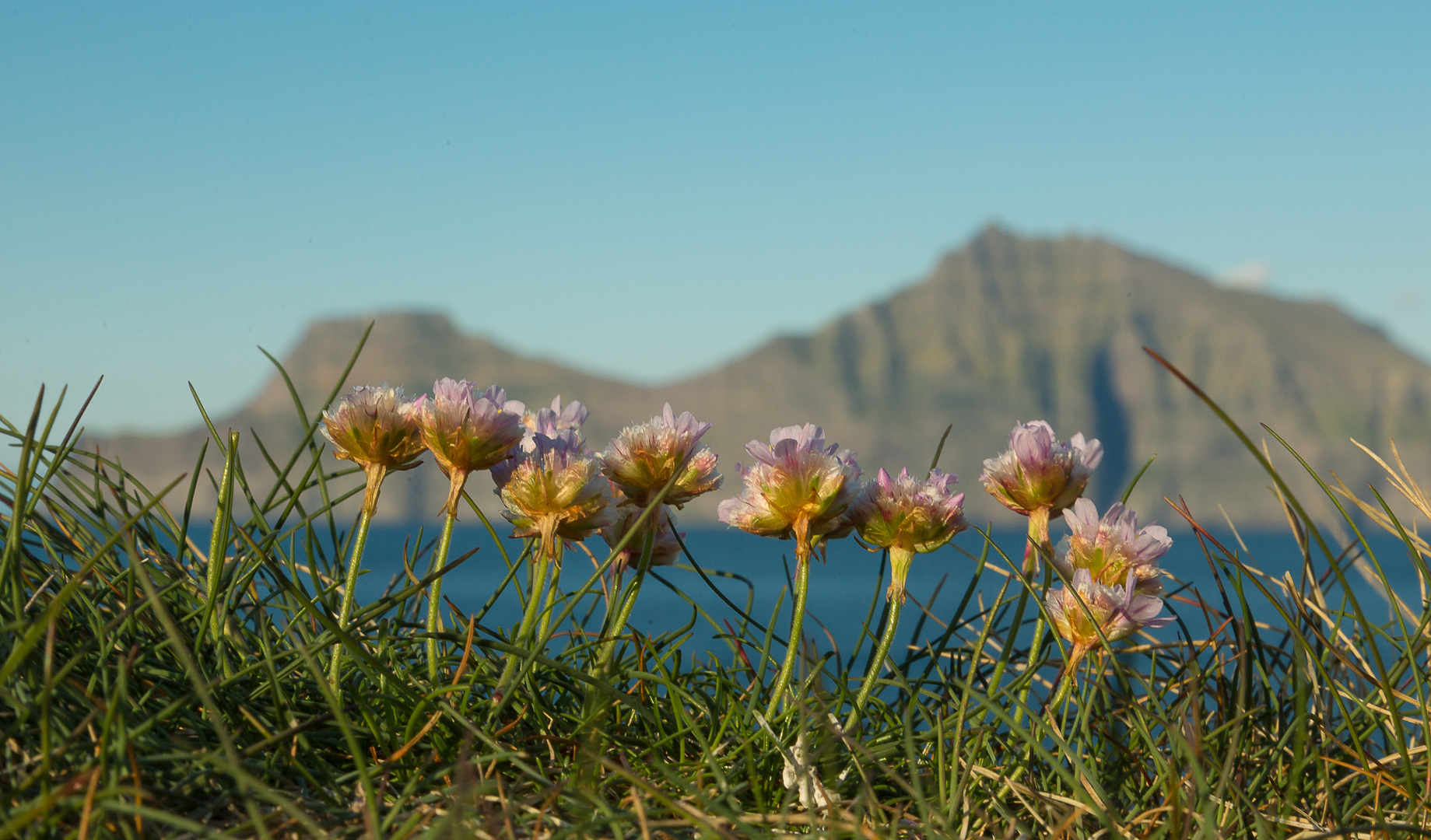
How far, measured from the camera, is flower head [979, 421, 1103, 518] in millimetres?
1754

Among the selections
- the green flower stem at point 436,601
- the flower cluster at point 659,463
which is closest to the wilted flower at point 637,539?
the flower cluster at point 659,463

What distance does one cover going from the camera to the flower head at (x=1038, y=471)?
1.75 m

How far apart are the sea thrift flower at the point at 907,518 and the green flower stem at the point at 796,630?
0.50 ft

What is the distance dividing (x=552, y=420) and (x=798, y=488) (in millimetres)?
549

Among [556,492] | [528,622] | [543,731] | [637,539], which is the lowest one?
[543,731]

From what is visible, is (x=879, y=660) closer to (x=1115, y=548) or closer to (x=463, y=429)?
(x=1115, y=548)

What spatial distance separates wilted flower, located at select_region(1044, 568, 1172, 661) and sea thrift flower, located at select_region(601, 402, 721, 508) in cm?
62

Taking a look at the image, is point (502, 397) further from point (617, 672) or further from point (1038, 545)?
point (1038, 545)

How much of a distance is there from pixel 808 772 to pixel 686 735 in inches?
17.8

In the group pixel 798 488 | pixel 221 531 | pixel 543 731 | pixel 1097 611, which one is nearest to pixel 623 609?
pixel 543 731

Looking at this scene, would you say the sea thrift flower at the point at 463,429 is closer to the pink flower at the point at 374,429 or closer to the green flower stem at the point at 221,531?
the pink flower at the point at 374,429

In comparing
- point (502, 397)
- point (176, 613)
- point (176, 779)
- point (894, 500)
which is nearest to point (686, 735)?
point (894, 500)

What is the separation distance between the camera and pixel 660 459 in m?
1.69

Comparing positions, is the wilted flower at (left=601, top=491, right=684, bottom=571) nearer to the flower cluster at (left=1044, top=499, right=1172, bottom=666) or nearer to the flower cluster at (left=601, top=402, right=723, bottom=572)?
the flower cluster at (left=601, top=402, right=723, bottom=572)
